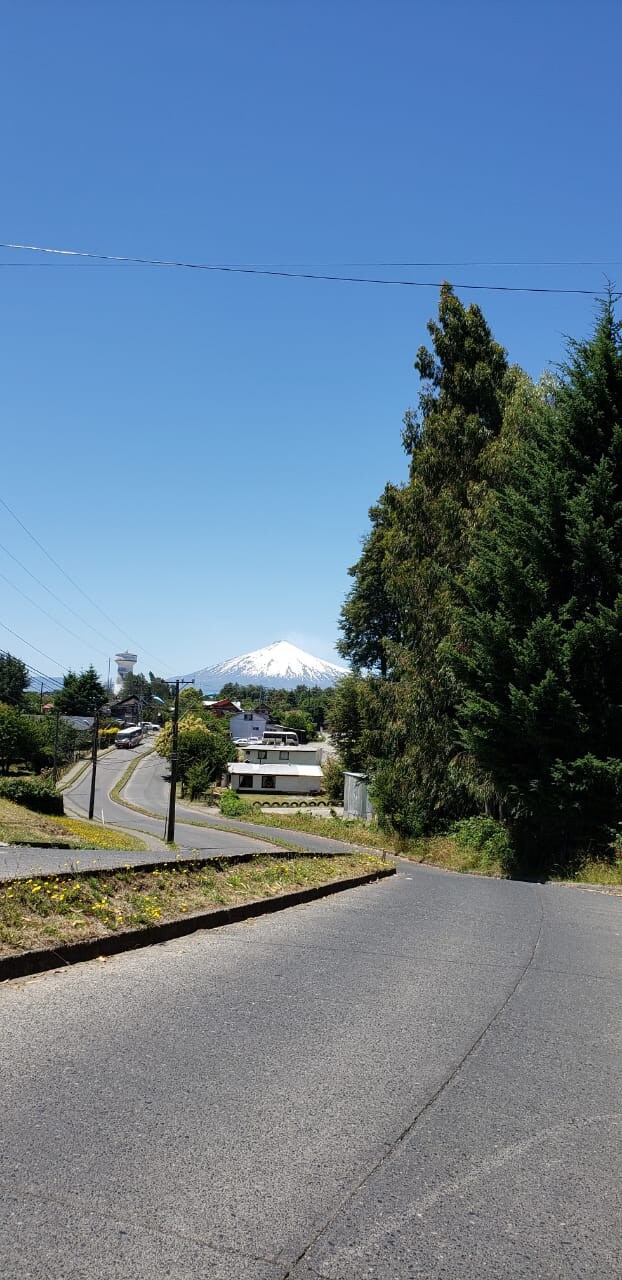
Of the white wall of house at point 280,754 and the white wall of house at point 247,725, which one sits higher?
the white wall of house at point 247,725

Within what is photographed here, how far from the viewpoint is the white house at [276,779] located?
328 feet

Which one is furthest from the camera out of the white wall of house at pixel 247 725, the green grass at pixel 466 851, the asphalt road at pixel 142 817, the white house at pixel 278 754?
the white wall of house at pixel 247 725

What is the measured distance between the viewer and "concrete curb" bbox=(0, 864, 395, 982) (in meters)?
6.73

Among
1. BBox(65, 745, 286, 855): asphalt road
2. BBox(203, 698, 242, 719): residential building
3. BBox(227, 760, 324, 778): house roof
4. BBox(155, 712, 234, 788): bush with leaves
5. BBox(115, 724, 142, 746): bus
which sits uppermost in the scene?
BBox(203, 698, 242, 719): residential building

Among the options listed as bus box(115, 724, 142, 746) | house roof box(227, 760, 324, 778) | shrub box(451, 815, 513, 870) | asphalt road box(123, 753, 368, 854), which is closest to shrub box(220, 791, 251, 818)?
asphalt road box(123, 753, 368, 854)

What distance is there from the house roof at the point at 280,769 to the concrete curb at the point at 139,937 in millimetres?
87947

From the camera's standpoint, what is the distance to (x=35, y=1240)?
3184 millimetres

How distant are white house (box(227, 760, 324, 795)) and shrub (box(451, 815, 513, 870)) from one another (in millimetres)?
68890

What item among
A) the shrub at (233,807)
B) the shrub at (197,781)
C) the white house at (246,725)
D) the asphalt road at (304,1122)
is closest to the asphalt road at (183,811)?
the shrub at (233,807)

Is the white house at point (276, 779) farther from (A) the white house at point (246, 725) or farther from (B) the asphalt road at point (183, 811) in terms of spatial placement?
(A) the white house at point (246, 725)

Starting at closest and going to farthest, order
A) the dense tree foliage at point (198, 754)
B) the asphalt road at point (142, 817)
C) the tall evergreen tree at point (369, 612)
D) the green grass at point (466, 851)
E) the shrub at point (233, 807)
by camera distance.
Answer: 1. the green grass at point (466, 851)
2. the asphalt road at point (142, 817)
3. the tall evergreen tree at point (369, 612)
4. the shrub at point (233, 807)
5. the dense tree foliage at point (198, 754)

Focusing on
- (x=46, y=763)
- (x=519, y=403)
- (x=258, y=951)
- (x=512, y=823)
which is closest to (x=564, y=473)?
(x=519, y=403)

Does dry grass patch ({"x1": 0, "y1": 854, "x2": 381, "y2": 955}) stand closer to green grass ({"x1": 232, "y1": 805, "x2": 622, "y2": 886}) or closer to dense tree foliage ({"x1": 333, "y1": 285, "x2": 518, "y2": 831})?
green grass ({"x1": 232, "y1": 805, "x2": 622, "y2": 886})

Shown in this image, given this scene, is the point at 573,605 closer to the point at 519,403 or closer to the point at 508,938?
the point at 519,403
